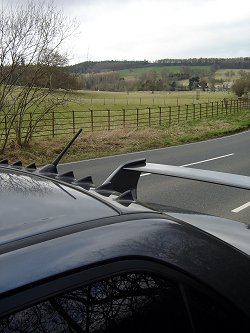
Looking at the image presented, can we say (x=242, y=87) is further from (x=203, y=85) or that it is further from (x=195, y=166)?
(x=195, y=166)

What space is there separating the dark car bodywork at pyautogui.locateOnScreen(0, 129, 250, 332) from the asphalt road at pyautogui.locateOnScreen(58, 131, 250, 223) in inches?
205

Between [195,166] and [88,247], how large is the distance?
430 inches

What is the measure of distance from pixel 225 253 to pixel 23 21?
1454 cm

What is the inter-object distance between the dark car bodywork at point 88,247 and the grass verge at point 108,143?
1183 centimetres

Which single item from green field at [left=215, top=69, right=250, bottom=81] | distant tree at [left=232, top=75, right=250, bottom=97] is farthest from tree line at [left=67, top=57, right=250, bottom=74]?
distant tree at [left=232, top=75, right=250, bottom=97]

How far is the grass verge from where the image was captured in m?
14.5

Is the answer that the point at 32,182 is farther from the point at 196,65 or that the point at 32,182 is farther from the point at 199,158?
the point at 196,65

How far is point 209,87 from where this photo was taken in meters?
103

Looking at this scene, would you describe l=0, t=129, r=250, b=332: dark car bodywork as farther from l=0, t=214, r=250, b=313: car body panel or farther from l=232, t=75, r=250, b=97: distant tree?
l=232, t=75, r=250, b=97: distant tree

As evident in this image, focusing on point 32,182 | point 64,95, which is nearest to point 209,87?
point 64,95

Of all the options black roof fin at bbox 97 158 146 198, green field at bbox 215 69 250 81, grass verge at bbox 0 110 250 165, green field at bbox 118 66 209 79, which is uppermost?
green field at bbox 118 66 209 79

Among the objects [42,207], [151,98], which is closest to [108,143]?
[42,207]

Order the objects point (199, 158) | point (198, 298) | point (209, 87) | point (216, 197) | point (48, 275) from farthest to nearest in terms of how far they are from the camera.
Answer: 1. point (209, 87)
2. point (199, 158)
3. point (216, 197)
4. point (198, 298)
5. point (48, 275)

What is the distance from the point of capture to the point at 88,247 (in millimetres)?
1337
